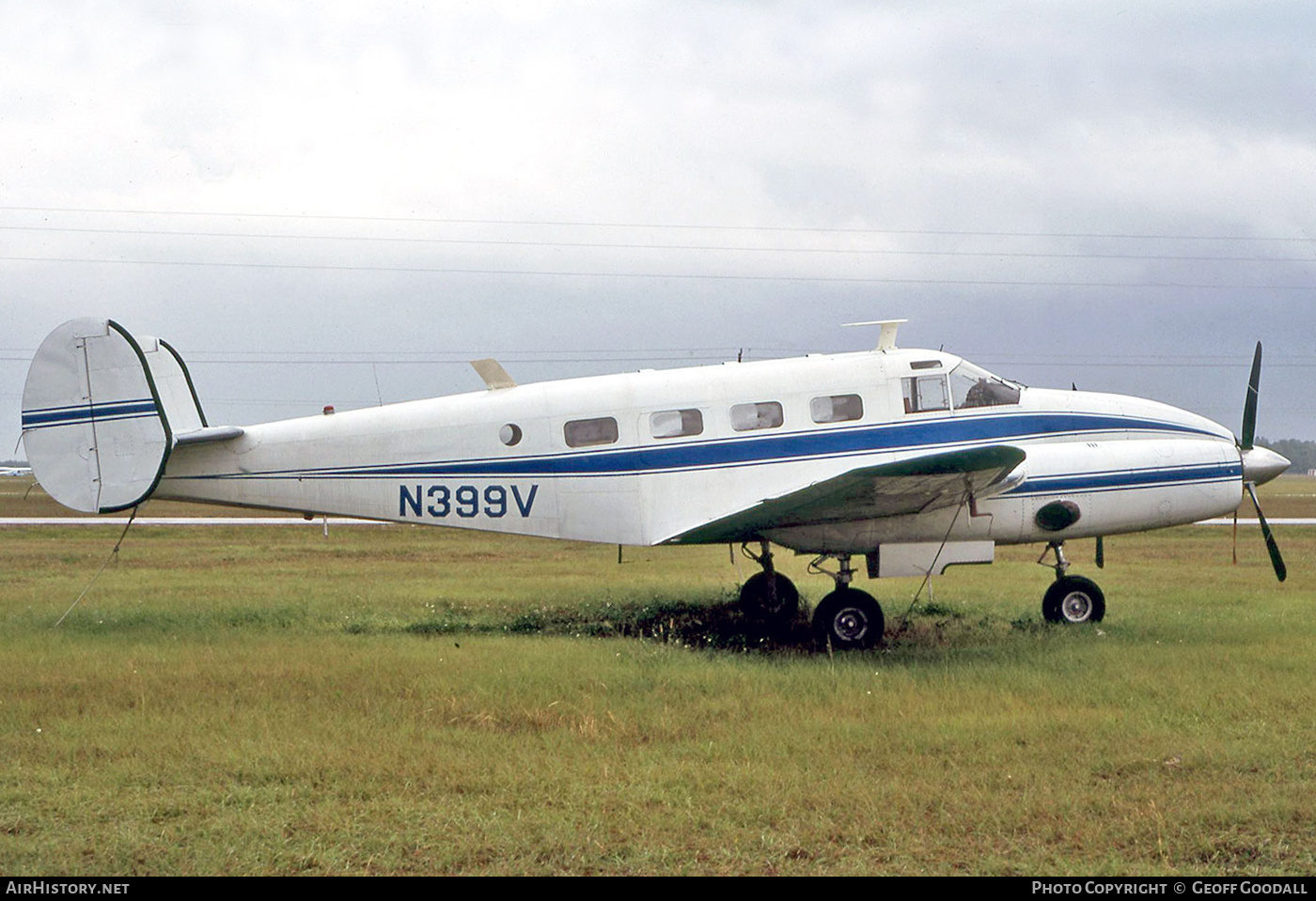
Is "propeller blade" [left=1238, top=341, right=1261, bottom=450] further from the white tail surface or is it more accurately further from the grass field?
the white tail surface

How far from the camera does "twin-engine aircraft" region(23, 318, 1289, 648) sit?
1273 centimetres

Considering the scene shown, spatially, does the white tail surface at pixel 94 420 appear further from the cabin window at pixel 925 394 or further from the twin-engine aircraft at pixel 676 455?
the cabin window at pixel 925 394

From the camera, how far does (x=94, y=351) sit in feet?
42.2

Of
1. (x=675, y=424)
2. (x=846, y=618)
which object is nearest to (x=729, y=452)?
(x=675, y=424)

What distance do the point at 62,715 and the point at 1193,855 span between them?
773 cm

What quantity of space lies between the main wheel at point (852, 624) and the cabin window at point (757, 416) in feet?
6.80

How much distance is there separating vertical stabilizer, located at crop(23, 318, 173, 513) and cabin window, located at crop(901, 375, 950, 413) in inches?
319

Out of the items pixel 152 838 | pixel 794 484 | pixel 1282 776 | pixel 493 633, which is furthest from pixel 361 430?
pixel 1282 776

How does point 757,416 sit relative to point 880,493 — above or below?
above

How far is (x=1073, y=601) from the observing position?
13734 mm

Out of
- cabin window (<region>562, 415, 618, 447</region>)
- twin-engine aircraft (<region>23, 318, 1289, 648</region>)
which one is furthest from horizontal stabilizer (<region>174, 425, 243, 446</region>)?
cabin window (<region>562, 415, 618, 447</region>)

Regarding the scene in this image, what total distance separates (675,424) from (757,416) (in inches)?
35.4

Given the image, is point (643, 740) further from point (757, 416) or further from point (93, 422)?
point (93, 422)

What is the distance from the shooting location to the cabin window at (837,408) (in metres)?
12.9
